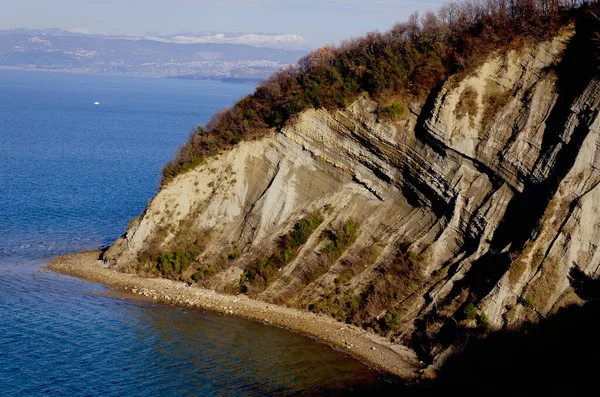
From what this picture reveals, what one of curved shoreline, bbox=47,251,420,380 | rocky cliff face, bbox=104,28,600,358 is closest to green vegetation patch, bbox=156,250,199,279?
rocky cliff face, bbox=104,28,600,358

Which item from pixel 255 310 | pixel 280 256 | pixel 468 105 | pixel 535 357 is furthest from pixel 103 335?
pixel 468 105

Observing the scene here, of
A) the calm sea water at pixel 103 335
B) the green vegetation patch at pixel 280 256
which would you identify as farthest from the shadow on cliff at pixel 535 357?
the green vegetation patch at pixel 280 256

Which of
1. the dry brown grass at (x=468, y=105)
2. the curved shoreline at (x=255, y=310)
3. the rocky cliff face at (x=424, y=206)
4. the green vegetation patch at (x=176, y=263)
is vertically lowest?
the curved shoreline at (x=255, y=310)

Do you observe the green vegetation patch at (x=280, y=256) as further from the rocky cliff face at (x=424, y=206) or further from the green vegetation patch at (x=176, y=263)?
the green vegetation patch at (x=176, y=263)

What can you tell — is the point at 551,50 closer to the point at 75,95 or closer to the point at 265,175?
the point at 265,175

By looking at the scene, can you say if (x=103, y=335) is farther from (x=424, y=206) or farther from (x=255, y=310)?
→ (x=424, y=206)

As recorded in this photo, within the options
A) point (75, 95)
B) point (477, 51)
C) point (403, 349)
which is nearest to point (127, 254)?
point (403, 349)
